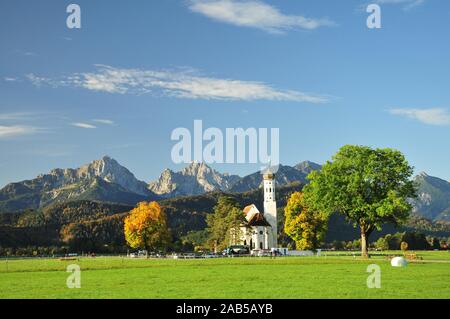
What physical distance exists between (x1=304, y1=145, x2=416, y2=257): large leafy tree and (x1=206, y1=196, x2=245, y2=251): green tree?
3810 cm

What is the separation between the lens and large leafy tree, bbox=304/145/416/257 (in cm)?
7988

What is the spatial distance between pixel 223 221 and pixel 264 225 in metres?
32.1

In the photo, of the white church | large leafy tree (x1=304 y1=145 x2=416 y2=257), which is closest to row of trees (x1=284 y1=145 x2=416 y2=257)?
large leafy tree (x1=304 y1=145 x2=416 y2=257)

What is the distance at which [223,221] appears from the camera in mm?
121375

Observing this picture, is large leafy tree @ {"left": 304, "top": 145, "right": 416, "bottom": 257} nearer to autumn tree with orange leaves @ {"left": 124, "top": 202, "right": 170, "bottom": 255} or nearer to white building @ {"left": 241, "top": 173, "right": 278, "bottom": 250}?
autumn tree with orange leaves @ {"left": 124, "top": 202, "right": 170, "bottom": 255}

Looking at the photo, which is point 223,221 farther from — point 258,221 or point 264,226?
point 258,221

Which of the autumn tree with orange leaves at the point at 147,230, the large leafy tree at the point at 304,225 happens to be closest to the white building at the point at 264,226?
the large leafy tree at the point at 304,225


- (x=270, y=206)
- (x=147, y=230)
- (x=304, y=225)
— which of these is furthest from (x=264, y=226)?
(x=147, y=230)

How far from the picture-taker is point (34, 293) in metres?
34.5

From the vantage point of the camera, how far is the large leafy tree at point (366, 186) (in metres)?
79.9

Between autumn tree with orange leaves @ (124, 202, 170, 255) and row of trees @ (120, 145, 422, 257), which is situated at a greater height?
row of trees @ (120, 145, 422, 257)

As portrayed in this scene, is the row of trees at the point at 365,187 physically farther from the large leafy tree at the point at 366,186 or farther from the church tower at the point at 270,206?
the church tower at the point at 270,206
